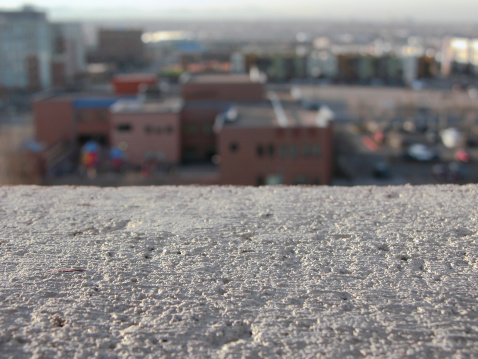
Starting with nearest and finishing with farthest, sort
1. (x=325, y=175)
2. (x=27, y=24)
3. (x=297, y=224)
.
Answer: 1. (x=297, y=224)
2. (x=325, y=175)
3. (x=27, y=24)

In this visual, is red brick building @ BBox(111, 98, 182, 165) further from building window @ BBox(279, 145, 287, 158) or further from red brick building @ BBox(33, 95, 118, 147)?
building window @ BBox(279, 145, 287, 158)

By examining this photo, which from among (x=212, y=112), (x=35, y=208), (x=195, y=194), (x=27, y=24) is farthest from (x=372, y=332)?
(x=27, y=24)

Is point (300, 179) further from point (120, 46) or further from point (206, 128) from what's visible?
point (120, 46)

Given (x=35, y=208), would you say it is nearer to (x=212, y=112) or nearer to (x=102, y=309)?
(x=102, y=309)

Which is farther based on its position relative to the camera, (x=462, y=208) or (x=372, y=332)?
(x=462, y=208)

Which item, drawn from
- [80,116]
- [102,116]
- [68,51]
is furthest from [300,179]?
[68,51]

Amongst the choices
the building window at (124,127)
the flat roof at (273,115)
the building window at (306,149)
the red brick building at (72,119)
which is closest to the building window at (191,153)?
the flat roof at (273,115)

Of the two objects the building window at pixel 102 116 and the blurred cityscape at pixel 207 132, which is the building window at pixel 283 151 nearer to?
the blurred cityscape at pixel 207 132

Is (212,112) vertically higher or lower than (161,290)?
lower
